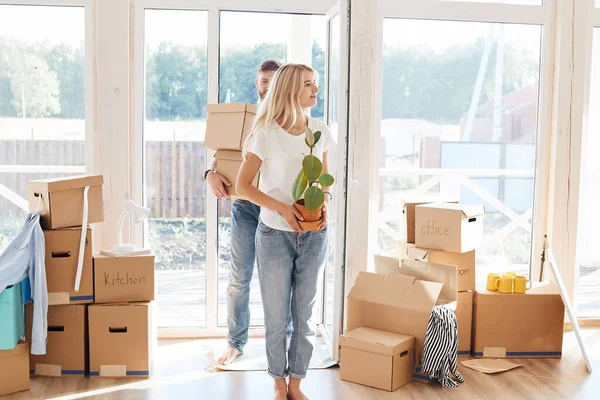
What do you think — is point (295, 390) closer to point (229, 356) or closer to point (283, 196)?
point (229, 356)

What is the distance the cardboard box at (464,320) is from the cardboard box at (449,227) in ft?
0.82

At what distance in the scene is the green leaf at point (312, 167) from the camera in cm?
253

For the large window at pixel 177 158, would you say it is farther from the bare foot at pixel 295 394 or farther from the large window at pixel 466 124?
the bare foot at pixel 295 394

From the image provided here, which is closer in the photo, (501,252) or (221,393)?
(221,393)

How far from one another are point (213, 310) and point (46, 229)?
1113 mm

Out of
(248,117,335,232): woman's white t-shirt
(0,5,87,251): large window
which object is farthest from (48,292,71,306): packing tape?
(248,117,335,232): woman's white t-shirt

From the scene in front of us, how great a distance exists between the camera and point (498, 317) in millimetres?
3545

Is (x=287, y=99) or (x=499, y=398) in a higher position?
(x=287, y=99)

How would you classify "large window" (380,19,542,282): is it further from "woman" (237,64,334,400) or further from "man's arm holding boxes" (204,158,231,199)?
"woman" (237,64,334,400)

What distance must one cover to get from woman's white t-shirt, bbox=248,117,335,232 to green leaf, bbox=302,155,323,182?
0.11m

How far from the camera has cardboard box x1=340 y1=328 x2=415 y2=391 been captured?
10.1 feet

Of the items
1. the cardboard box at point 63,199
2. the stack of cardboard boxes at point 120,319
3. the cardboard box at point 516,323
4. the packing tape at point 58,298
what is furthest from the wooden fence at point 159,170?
the cardboard box at point 516,323

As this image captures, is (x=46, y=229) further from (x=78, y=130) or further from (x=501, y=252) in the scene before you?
(x=501, y=252)

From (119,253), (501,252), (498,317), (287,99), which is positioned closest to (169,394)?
(119,253)
